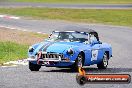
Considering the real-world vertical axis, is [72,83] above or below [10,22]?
above

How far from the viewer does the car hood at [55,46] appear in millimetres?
17031

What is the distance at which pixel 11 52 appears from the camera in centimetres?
2428

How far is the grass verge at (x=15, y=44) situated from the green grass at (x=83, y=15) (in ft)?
49.8

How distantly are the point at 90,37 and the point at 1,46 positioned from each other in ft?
25.7

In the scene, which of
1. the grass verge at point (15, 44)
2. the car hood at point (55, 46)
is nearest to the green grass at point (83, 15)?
the grass verge at point (15, 44)

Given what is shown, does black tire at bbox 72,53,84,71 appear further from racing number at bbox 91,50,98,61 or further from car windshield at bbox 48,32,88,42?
car windshield at bbox 48,32,88,42

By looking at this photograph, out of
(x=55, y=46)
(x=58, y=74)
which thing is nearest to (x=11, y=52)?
(x=55, y=46)

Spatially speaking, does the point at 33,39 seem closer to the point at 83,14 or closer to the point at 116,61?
the point at 116,61

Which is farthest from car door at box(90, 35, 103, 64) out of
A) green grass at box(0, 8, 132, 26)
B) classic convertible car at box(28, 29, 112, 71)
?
green grass at box(0, 8, 132, 26)

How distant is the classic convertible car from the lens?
17016mm

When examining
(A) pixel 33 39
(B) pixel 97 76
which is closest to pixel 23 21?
(A) pixel 33 39

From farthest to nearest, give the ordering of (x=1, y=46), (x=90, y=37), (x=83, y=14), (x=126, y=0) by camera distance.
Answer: (x=126, y=0)
(x=83, y=14)
(x=1, y=46)
(x=90, y=37)

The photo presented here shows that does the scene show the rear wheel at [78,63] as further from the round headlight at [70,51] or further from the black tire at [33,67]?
the black tire at [33,67]

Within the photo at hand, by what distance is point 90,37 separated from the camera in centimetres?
1881
